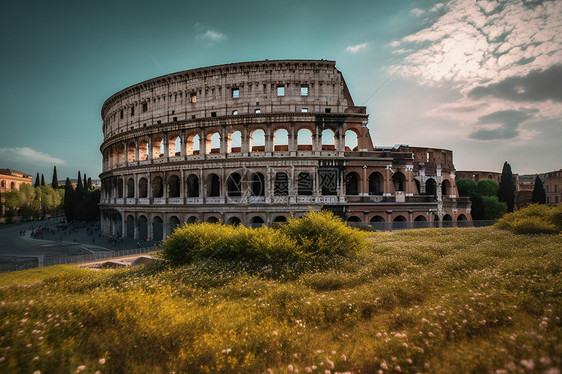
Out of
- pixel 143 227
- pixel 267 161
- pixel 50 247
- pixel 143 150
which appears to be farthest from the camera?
pixel 143 150

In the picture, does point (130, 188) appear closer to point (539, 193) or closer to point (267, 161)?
point (267, 161)

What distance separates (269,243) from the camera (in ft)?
34.9

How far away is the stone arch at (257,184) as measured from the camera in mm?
24859

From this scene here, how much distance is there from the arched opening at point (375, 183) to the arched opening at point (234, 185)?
15.0 meters

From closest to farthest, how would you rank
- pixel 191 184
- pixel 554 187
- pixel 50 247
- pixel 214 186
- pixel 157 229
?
pixel 157 229 < pixel 191 184 < pixel 50 247 < pixel 214 186 < pixel 554 187

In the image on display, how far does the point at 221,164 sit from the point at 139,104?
50.9 feet

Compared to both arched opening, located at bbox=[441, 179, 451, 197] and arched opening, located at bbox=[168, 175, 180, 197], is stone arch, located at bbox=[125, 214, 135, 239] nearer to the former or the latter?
arched opening, located at bbox=[168, 175, 180, 197]

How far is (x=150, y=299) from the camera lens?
20.2ft

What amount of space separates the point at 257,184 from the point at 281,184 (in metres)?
2.98

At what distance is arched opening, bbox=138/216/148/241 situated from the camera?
2808 cm

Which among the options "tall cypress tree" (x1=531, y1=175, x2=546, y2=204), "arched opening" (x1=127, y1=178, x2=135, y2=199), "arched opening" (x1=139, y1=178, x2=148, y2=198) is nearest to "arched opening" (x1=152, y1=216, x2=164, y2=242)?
"arched opening" (x1=139, y1=178, x2=148, y2=198)


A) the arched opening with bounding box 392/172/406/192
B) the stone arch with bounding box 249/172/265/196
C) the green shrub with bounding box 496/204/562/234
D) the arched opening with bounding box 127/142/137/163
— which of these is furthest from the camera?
the arched opening with bounding box 127/142/137/163

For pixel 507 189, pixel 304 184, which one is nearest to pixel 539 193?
pixel 507 189

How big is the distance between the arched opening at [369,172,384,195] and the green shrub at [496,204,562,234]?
12.0m
